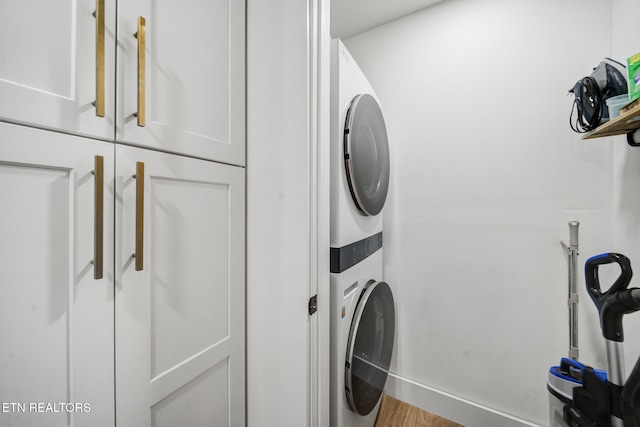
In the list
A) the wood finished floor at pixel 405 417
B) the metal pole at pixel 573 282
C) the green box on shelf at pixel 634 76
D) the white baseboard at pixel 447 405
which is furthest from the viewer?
the wood finished floor at pixel 405 417

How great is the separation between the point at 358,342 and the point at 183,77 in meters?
1.15

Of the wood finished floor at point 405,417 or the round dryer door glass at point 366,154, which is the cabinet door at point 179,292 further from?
the wood finished floor at point 405,417

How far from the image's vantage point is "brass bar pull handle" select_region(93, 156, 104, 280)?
0.53 metres

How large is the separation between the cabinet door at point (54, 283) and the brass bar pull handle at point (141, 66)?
0.10 meters

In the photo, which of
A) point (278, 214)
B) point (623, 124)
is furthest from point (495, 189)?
point (278, 214)

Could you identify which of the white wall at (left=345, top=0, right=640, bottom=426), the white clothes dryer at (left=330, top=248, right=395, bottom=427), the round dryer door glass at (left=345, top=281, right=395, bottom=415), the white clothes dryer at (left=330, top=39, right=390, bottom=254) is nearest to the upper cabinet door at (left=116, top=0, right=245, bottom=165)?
the white clothes dryer at (left=330, top=39, right=390, bottom=254)

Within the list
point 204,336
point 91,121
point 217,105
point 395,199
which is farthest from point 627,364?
point 91,121

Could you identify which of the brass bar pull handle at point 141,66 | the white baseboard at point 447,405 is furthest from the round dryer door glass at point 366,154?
the white baseboard at point 447,405

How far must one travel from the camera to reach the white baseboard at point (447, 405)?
140 cm

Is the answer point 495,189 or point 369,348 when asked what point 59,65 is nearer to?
point 369,348

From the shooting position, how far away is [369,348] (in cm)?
119

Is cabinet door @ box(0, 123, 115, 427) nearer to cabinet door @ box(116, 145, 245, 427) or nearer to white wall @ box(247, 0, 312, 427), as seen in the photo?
cabinet door @ box(116, 145, 245, 427)

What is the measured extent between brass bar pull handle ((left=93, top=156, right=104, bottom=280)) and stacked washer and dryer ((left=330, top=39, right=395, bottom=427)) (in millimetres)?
688

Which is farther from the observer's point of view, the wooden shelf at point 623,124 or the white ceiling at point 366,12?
the white ceiling at point 366,12
